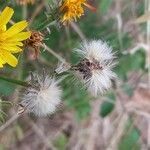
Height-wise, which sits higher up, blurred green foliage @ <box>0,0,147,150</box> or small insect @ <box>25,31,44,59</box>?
blurred green foliage @ <box>0,0,147,150</box>

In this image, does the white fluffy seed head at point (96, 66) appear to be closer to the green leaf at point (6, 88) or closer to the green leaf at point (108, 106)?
the green leaf at point (6, 88)

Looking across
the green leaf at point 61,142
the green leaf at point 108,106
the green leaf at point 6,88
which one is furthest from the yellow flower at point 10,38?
the green leaf at point 61,142

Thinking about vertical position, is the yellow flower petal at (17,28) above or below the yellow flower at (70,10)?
below

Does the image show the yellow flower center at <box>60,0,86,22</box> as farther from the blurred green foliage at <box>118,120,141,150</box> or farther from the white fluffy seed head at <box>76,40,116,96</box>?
the blurred green foliage at <box>118,120,141,150</box>

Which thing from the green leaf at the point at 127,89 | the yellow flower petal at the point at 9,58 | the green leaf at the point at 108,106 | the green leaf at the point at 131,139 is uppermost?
the green leaf at the point at 127,89

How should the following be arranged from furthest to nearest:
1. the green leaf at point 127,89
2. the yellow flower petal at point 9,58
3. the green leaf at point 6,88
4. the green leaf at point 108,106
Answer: the green leaf at point 127,89 < the green leaf at point 108,106 < the green leaf at point 6,88 < the yellow flower petal at point 9,58

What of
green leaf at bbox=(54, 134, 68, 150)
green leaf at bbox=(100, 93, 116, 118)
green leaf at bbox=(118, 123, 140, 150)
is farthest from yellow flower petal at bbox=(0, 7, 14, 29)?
green leaf at bbox=(54, 134, 68, 150)

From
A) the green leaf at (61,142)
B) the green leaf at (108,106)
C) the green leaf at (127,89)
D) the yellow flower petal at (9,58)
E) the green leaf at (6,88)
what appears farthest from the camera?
the green leaf at (61,142)
